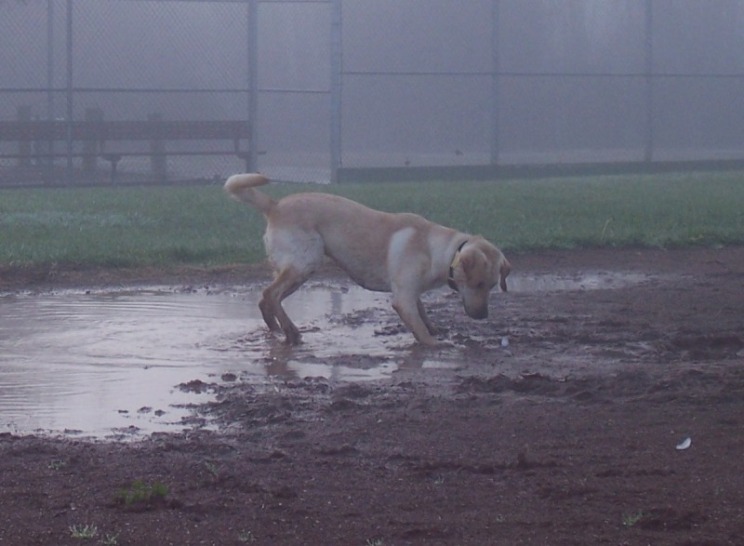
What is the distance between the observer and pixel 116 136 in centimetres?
1942

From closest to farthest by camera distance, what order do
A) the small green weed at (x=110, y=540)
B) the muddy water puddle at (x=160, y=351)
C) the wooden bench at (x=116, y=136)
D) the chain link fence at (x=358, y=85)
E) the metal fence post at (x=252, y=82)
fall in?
the small green weed at (x=110, y=540) → the muddy water puddle at (x=160, y=351) → the wooden bench at (x=116, y=136) → the metal fence post at (x=252, y=82) → the chain link fence at (x=358, y=85)

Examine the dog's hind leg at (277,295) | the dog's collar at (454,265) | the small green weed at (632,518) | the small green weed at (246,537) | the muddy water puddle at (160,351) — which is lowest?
the small green weed at (246,537)

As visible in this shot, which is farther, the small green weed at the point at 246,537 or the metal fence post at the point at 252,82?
the metal fence post at the point at 252,82

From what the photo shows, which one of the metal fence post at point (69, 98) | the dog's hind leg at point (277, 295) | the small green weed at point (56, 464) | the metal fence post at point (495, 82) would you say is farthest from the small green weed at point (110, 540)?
the metal fence post at point (495, 82)

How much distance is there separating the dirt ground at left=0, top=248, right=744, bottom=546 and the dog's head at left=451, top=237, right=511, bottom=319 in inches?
12.0

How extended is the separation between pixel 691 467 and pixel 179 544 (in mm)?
2040

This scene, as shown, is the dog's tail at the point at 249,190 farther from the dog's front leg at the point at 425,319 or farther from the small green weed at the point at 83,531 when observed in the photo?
the small green weed at the point at 83,531

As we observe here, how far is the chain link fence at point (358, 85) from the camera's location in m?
20.0

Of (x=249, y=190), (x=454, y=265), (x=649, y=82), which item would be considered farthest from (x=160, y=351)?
(x=649, y=82)

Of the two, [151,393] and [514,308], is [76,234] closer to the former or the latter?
[514,308]

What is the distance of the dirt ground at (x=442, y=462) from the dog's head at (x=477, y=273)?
304 mm

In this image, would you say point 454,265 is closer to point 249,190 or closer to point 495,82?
point 249,190

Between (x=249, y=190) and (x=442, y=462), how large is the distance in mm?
3674

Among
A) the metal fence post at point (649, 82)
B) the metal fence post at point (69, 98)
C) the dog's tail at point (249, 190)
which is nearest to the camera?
the dog's tail at point (249, 190)
